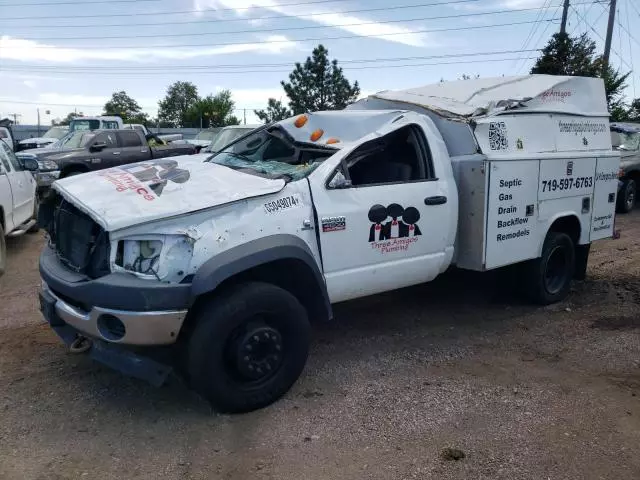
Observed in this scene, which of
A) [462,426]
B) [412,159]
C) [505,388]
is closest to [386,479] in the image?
[462,426]

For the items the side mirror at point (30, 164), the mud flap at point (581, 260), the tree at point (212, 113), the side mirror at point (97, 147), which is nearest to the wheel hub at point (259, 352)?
the mud flap at point (581, 260)

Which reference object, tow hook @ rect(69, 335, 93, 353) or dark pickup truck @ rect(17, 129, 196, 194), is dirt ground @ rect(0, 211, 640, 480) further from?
dark pickup truck @ rect(17, 129, 196, 194)

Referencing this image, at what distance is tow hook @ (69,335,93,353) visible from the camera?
13.0ft

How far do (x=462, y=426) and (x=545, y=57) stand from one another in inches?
815

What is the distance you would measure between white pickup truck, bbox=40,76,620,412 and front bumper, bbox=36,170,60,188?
24.7 feet

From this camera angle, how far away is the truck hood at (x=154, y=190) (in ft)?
11.3

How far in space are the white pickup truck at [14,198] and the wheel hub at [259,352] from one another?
16.1ft

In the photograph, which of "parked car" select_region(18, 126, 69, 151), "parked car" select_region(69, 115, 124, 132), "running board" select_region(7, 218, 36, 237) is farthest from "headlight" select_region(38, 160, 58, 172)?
"parked car" select_region(69, 115, 124, 132)

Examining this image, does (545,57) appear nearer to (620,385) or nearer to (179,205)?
(620,385)

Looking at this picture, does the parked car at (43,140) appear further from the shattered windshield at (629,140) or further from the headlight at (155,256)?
the shattered windshield at (629,140)

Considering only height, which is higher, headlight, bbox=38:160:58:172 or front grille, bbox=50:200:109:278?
front grille, bbox=50:200:109:278

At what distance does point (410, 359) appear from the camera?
15.5 ft

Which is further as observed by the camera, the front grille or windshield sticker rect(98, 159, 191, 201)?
windshield sticker rect(98, 159, 191, 201)

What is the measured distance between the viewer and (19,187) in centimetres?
831
